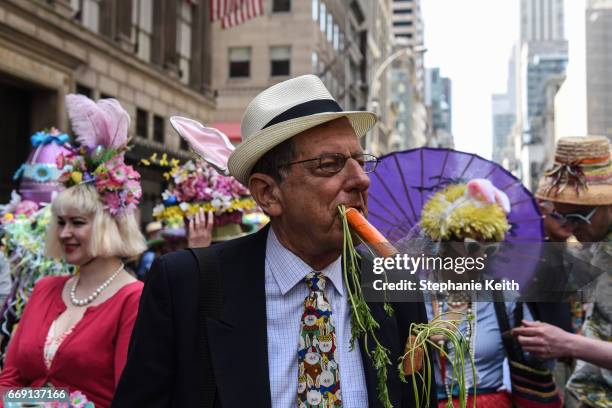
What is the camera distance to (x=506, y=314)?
404 centimetres

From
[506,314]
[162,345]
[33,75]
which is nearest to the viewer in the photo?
[162,345]

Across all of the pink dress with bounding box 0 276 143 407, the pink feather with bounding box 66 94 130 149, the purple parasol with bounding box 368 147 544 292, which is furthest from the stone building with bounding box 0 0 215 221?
the purple parasol with bounding box 368 147 544 292

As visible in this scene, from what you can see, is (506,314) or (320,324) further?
(506,314)

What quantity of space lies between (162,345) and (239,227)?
4.19 metres

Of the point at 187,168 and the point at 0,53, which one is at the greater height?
the point at 0,53

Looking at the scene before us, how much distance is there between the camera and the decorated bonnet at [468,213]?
386cm

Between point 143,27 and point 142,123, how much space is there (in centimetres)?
291

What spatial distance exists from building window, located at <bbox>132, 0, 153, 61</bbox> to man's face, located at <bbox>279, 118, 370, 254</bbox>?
65.2 feet

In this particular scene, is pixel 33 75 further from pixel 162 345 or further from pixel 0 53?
pixel 162 345

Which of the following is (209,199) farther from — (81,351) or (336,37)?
(336,37)

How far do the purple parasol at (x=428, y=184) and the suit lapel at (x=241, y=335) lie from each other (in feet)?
5.59

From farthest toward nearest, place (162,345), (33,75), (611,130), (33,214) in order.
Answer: (611,130), (33,75), (33,214), (162,345)

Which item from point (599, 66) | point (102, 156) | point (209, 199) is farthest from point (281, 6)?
point (102, 156)

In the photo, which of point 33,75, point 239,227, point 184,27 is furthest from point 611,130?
point 239,227
